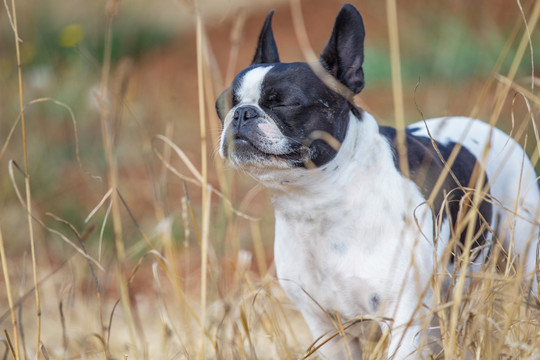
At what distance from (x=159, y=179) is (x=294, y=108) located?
241 cm

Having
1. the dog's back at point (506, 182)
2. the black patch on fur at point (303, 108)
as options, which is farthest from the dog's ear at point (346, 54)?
the dog's back at point (506, 182)

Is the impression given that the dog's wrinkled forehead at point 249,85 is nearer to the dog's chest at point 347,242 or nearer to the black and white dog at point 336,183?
the black and white dog at point 336,183

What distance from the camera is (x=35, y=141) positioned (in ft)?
19.2

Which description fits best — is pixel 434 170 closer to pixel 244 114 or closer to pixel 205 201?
pixel 244 114

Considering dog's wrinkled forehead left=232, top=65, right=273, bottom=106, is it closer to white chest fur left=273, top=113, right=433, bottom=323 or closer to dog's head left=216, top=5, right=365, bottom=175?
dog's head left=216, top=5, right=365, bottom=175

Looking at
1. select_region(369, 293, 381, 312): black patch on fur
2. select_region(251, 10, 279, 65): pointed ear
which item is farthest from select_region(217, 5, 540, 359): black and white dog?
select_region(251, 10, 279, 65): pointed ear

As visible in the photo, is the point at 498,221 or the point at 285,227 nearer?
the point at 285,227

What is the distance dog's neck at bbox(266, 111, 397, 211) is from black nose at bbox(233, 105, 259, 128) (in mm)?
207

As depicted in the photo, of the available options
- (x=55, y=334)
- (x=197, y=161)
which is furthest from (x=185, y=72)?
(x=55, y=334)

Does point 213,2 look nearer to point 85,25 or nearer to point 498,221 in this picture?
point 85,25

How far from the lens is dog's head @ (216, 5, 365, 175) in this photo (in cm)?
255

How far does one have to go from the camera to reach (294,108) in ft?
8.46

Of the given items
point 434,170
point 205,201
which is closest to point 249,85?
point 205,201

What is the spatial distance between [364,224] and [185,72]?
26.3ft
